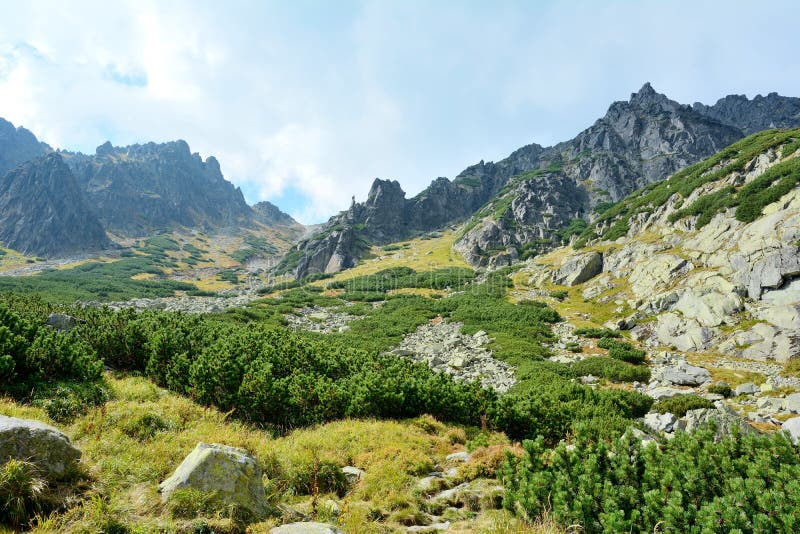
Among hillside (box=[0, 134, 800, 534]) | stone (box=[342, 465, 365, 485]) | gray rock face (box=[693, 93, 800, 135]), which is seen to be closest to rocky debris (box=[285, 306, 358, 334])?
hillside (box=[0, 134, 800, 534])

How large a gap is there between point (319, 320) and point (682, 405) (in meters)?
35.4

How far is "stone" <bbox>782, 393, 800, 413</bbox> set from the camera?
555 inches

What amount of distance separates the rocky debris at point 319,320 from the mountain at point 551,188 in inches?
1997

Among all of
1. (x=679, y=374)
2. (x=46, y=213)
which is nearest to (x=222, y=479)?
(x=679, y=374)

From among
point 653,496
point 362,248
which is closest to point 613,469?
point 653,496

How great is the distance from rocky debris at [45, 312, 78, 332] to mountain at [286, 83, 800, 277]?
261ft

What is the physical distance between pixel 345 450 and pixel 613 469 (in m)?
5.74

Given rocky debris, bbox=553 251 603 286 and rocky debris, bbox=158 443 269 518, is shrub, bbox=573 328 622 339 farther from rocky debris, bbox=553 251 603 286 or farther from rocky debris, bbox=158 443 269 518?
rocky debris, bbox=158 443 269 518

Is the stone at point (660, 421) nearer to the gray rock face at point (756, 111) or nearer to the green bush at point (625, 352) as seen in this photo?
the green bush at point (625, 352)

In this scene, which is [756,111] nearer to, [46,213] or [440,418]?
[440,418]

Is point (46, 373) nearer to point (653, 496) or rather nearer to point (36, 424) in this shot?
point (36, 424)

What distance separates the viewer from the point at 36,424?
5453mm

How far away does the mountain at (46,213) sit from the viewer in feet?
423

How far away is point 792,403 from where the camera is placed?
47.0 ft
